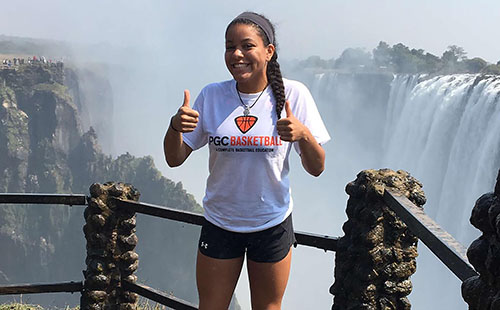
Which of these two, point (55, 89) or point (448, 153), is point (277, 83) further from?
point (55, 89)

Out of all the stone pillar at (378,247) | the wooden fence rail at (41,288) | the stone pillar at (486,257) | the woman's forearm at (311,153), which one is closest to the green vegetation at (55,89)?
the wooden fence rail at (41,288)

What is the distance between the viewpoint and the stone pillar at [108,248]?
3.84 meters

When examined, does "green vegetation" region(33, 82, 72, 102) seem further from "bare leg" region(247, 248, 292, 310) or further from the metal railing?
"bare leg" region(247, 248, 292, 310)

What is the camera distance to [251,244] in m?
2.35

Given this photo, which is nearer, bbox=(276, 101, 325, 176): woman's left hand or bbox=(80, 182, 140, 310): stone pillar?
bbox=(276, 101, 325, 176): woman's left hand

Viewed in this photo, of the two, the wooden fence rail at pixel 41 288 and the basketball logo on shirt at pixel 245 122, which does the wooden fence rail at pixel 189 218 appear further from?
the basketball logo on shirt at pixel 245 122

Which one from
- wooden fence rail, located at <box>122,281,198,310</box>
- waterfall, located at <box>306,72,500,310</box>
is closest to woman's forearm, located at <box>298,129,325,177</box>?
wooden fence rail, located at <box>122,281,198,310</box>

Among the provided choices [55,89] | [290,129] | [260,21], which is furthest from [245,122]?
[55,89]

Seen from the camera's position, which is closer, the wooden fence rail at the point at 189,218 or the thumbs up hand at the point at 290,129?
the thumbs up hand at the point at 290,129

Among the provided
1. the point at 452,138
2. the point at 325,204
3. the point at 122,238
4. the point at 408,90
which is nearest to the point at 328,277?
the point at 325,204

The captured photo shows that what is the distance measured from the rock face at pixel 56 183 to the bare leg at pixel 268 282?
89.8m

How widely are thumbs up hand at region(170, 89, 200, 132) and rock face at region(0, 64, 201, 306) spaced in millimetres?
90058

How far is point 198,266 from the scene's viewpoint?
2.38m

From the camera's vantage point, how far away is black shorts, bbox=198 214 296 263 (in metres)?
2.33
